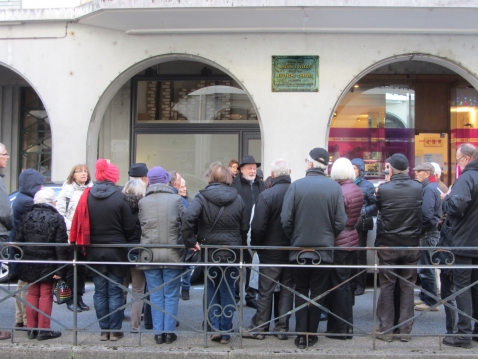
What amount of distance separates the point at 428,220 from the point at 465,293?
120 cm

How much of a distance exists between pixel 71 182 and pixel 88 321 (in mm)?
1802

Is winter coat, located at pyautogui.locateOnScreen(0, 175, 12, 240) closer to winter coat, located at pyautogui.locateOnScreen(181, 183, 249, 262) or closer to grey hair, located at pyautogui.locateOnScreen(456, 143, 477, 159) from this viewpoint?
winter coat, located at pyautogui.locateOnScreen(181, 183, 249, 262)

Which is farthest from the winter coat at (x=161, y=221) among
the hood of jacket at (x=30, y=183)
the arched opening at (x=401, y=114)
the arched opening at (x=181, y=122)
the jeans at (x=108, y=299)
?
the arched opening at (x=401, y=114)

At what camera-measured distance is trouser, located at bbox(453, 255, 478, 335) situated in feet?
17.7

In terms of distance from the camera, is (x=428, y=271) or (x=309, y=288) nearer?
(x=309, y=288)

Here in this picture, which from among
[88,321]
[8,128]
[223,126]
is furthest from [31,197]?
[8,128]

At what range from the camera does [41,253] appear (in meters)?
5.53

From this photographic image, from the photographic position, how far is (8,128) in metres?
13.3

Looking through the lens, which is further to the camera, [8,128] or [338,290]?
[8,128]

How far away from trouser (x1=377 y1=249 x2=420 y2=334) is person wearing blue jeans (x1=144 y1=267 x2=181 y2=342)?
2.04m

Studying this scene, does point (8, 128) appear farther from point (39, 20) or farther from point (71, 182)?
point (71, 182)

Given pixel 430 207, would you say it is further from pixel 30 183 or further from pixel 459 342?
pixel 30 183

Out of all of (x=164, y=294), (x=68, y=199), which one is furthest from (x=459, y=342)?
(x=68, y=199)

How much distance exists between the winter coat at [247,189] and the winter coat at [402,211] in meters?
2.20
